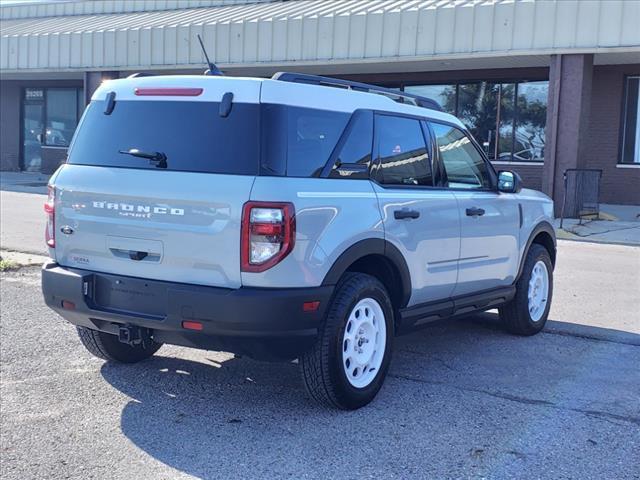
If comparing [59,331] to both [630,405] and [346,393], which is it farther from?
[630,405]

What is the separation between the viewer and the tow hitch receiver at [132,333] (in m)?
4.60

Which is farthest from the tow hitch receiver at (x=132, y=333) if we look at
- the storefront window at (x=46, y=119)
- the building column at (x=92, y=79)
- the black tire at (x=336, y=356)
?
the storefront window at (x=46, y=119)

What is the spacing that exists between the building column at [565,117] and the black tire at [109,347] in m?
12.6

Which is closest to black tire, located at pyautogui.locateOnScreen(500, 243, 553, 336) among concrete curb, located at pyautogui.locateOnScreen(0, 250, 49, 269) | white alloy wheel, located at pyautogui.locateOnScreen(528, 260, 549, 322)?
white alloy wheel, located at pyautogui.locateOnScreen(528, 260, 549, 322)

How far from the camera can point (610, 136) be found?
18.9 m

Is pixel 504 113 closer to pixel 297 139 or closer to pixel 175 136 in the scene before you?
pixel 297 139

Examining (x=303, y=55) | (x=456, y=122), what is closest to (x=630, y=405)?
(x=456, y=122)

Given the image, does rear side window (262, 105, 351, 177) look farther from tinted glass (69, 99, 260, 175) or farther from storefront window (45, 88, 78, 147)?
storefront window (45, 88, 78, 147)

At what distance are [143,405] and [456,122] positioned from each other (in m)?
3.17

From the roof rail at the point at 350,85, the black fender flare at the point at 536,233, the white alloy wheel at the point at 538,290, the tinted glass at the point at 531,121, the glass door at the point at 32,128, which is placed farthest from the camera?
the glass door at the point at 32,128

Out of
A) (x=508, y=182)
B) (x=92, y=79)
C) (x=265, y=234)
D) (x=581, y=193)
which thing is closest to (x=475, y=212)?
(x=508, y=182)

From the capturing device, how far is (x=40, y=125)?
94.3 feet

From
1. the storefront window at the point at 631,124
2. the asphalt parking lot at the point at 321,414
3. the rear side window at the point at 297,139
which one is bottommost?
the asphalt parking lot at the point at 321,414

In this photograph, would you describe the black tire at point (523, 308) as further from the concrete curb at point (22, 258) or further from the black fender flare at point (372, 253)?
the concrete curb at point (22, 258)
